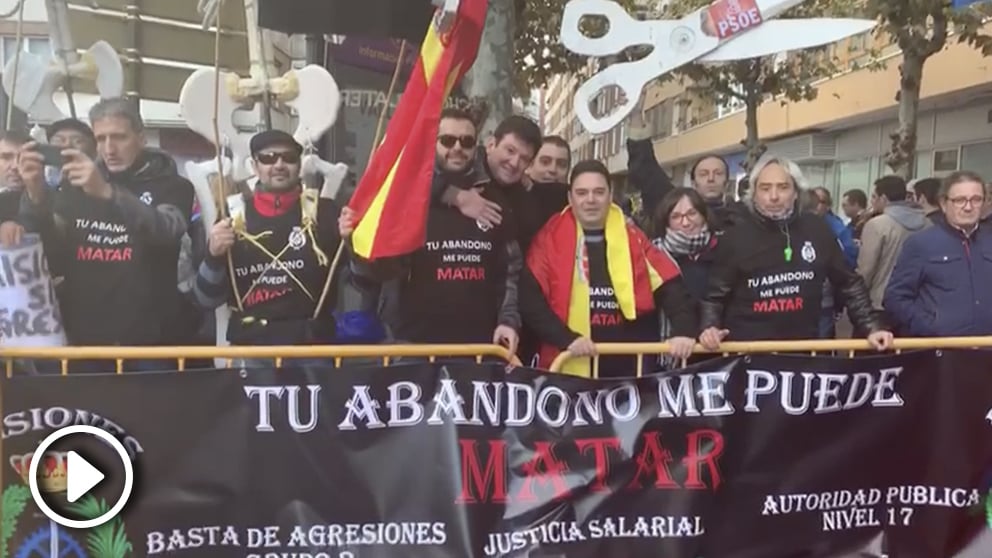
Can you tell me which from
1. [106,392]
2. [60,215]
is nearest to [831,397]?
[106,392]

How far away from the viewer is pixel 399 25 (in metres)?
5.76

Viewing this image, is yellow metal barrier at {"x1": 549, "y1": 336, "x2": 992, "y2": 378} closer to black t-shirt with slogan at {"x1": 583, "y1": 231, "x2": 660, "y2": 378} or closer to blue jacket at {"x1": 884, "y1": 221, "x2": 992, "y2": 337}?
black t-shirt with slogan at {"x1": 583, "y1": 231, "x2": 660, "y2": 378}

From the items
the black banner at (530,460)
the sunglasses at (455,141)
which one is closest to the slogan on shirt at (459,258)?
the sunglasses at (455,141)

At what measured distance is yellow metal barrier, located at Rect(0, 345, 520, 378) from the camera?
388cm

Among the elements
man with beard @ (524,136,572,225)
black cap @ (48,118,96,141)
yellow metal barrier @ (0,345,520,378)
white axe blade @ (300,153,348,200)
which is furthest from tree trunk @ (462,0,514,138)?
yellow metal barrier @ (0,345,520,378)

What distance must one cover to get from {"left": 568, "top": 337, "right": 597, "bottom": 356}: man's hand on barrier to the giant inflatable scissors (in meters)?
1.24

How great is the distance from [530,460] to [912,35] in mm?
10349

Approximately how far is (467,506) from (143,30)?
4.30 m

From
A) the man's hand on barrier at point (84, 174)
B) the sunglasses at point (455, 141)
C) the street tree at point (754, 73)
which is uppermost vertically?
the street tree at point (754, 73)

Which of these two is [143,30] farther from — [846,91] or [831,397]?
[846,91]

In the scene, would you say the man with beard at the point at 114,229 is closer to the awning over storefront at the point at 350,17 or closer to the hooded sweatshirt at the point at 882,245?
the awning over storefront at the point at 350,17

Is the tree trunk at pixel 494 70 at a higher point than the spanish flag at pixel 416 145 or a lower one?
higher

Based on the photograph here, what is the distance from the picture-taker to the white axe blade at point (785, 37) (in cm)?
479
